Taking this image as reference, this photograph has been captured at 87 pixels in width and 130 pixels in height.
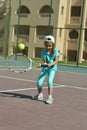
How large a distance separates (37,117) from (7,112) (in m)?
0.58

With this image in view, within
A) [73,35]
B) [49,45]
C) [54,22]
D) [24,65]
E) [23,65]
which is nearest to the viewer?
[49,45]

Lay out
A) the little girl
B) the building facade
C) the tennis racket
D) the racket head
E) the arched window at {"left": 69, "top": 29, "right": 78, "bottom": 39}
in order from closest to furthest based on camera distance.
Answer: the little girl < the tennis racket < the racket head < the building facade < the arched window at {"left": 69, "top": 29, "right": 78, "bottom": 39}

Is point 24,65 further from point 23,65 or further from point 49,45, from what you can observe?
point 49,45

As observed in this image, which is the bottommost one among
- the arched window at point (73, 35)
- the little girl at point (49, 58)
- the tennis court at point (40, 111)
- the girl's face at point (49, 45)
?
the arched window at point (73, 35)

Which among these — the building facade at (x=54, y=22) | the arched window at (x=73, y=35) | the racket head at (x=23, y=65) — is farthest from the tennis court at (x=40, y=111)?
the arched window at (x=73, y=35)

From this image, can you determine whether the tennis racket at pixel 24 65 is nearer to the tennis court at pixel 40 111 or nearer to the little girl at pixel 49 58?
the little girl at pixel 49 58

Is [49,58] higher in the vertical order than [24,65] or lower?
higher

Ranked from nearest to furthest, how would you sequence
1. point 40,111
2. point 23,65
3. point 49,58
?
point 40,111
point 49,58
point 23,65

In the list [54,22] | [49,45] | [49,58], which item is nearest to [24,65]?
[49,58]

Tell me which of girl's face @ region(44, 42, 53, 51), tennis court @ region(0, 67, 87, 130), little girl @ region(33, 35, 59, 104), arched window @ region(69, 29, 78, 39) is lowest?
arched window @ region(69, 29, 78, 39)

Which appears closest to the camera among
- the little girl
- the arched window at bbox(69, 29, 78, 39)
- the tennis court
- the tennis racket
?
the tennis court

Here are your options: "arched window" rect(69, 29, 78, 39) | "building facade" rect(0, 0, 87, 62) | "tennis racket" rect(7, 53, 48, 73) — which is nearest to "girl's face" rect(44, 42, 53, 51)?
"tennis racket" rect(7, 53, 48, 73)

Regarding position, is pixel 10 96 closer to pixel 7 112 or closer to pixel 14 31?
pixel 7 112

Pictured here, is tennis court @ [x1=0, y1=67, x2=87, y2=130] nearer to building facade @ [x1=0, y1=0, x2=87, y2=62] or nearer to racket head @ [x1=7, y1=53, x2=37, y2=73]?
racket head @ [x1=7, y1=53, x2=37, y2=73]
